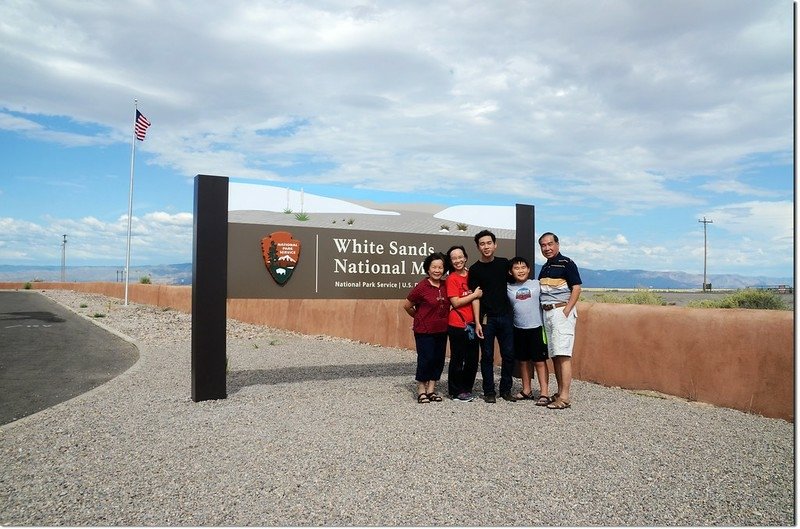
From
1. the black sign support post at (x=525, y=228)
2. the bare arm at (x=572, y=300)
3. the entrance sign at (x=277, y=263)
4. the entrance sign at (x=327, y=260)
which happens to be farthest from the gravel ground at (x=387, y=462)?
the black sign support post at (x=525, y=228)

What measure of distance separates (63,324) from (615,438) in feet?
57.4

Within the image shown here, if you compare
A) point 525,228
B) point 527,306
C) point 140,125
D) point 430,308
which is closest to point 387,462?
point 430,308

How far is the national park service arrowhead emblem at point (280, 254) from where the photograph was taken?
24.6 ft

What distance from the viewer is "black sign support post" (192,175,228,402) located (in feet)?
22.9

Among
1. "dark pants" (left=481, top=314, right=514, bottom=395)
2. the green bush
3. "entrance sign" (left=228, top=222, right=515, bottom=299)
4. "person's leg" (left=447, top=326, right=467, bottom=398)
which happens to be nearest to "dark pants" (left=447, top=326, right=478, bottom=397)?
"person's leg" (left=447, top=326, right=467, bottom=398)

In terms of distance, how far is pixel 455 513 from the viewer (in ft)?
11.5

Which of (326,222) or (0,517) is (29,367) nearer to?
(326,222)

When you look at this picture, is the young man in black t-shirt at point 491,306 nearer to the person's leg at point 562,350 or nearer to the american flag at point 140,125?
the person's leg at point 562,350

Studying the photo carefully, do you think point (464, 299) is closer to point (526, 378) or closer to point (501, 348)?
point (501, 348)

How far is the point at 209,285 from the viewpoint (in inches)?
278

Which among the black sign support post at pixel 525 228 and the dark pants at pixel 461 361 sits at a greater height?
the black sign support post at pixel 525 228

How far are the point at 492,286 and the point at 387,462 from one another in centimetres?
283

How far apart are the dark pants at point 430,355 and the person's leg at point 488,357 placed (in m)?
0.46

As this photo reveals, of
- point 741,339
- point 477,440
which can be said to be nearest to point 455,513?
point 477,440
